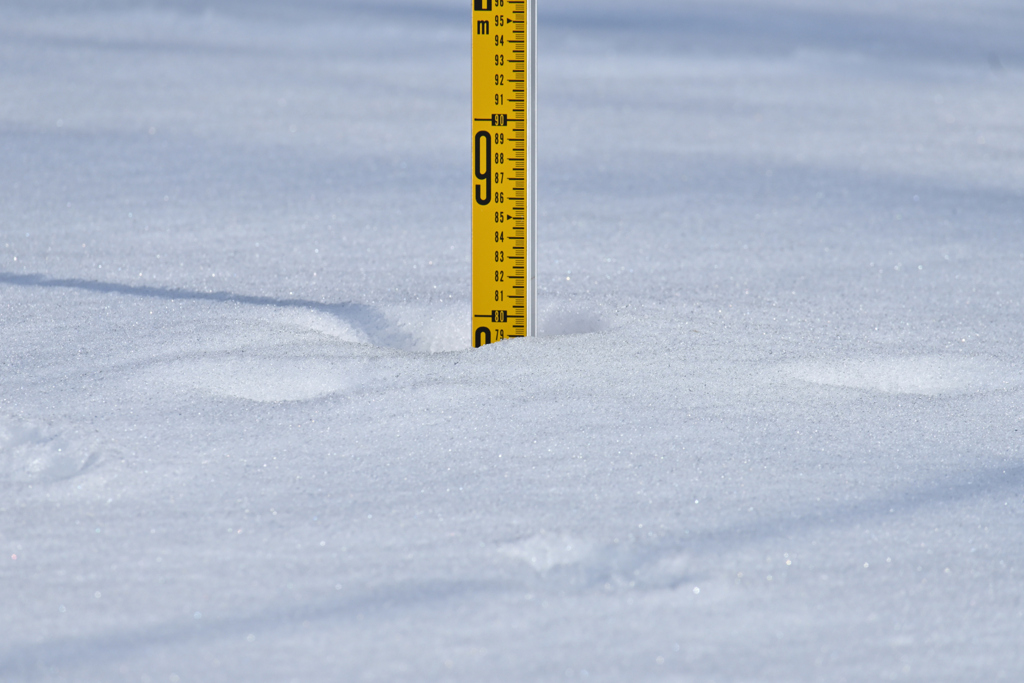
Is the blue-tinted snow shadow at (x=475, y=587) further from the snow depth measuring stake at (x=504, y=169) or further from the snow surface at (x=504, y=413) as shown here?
the snow depth measuring stake at (x=504, y=169)

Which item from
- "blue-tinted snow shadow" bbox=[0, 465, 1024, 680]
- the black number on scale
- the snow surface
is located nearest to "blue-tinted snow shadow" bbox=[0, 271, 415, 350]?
the snow surface

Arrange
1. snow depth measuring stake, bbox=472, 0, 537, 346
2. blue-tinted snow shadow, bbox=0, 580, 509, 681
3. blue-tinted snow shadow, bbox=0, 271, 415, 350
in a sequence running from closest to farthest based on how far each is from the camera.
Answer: blue-tinted snow shadow, bbox=0, 580, 509, 681 → snow depth measuring stake, bbox=472, 0, 537, 346 → blue-tinted snow shadow, bbox=0, 271, 415, 350

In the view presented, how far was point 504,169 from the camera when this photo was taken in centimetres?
195

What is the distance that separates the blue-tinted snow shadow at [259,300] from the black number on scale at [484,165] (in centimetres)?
33

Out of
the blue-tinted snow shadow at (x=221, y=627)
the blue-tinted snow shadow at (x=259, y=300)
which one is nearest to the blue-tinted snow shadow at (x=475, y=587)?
the blue-tinted snow shadow at (x=221, y=627)

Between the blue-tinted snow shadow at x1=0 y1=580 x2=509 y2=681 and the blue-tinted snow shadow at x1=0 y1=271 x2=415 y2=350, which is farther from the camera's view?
the blue-tinted snow shadow at x1=0 y1=271 x2=415 y2=350

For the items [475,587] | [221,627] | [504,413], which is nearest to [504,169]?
[504,413]

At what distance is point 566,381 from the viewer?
1.76 metres

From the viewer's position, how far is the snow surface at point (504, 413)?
3.81 ft

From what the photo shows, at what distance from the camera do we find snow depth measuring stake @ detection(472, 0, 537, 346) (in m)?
1.90

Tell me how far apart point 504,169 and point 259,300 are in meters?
0.62

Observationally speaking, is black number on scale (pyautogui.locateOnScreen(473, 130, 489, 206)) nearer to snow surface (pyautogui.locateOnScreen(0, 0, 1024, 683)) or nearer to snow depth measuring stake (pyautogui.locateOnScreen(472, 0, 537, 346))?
snow depth measuring stake (pyautogui.locateOnScreen(472, 0, 537, 346))

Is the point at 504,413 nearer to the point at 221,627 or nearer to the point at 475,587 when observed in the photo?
the point at 475,587

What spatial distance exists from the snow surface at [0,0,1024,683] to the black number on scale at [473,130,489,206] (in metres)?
0.28
